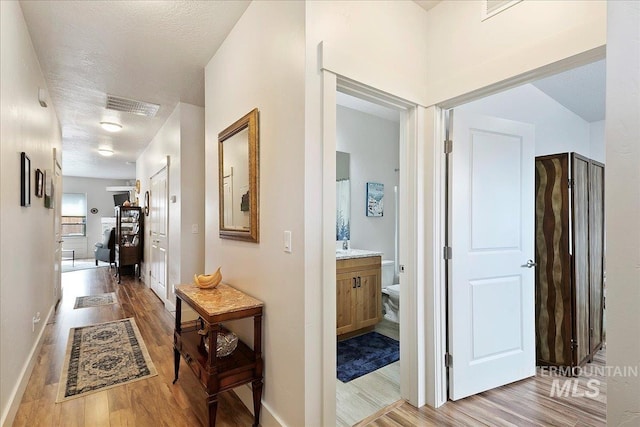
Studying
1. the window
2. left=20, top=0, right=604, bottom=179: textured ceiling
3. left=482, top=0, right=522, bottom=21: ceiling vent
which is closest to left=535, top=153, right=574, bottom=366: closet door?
left=20, top=0, right=604, bottom=179: textured ceiling

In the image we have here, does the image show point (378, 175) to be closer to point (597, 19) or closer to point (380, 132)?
point (380, 132)

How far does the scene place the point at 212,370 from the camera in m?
1.69

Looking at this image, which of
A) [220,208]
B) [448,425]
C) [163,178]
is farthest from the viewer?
[163,178]

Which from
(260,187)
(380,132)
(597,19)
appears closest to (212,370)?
(260,187)

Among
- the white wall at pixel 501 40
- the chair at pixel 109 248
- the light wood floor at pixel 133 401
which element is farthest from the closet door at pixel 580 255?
the chair at pixel 109 248

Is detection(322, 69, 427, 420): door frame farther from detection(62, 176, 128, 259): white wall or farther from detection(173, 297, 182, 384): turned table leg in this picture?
detection(62, 176, 128, 259): white wall

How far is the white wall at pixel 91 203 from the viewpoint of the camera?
9.77 meters

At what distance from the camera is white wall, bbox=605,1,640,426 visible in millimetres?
650

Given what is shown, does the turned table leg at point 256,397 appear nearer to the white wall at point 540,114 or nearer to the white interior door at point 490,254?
the white interior door at point 490,254

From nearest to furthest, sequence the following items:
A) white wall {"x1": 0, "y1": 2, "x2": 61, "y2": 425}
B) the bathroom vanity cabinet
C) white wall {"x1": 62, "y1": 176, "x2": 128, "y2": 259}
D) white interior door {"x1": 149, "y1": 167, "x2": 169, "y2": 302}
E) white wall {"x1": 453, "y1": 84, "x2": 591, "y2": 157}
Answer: white wall {"x1": 0, "y1": 2, "x2": 61, "y2": 425}, white wall {"x1": 453, "y1": 84, "x2": 591, "y2": 157}, the bathroom vanity cabinet, white interior door {"x1": 149, "y1": 167, "x2": 169, "y2": 302}, white wall {"x1": 62, "y1": 176, "x2": 128, "y2": 259}

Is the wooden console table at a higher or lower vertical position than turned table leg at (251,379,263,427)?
higher

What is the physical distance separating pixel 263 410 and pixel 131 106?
12.8 feet

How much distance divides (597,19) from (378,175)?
2.83 meters

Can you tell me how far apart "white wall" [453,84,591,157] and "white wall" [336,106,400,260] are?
160cm
